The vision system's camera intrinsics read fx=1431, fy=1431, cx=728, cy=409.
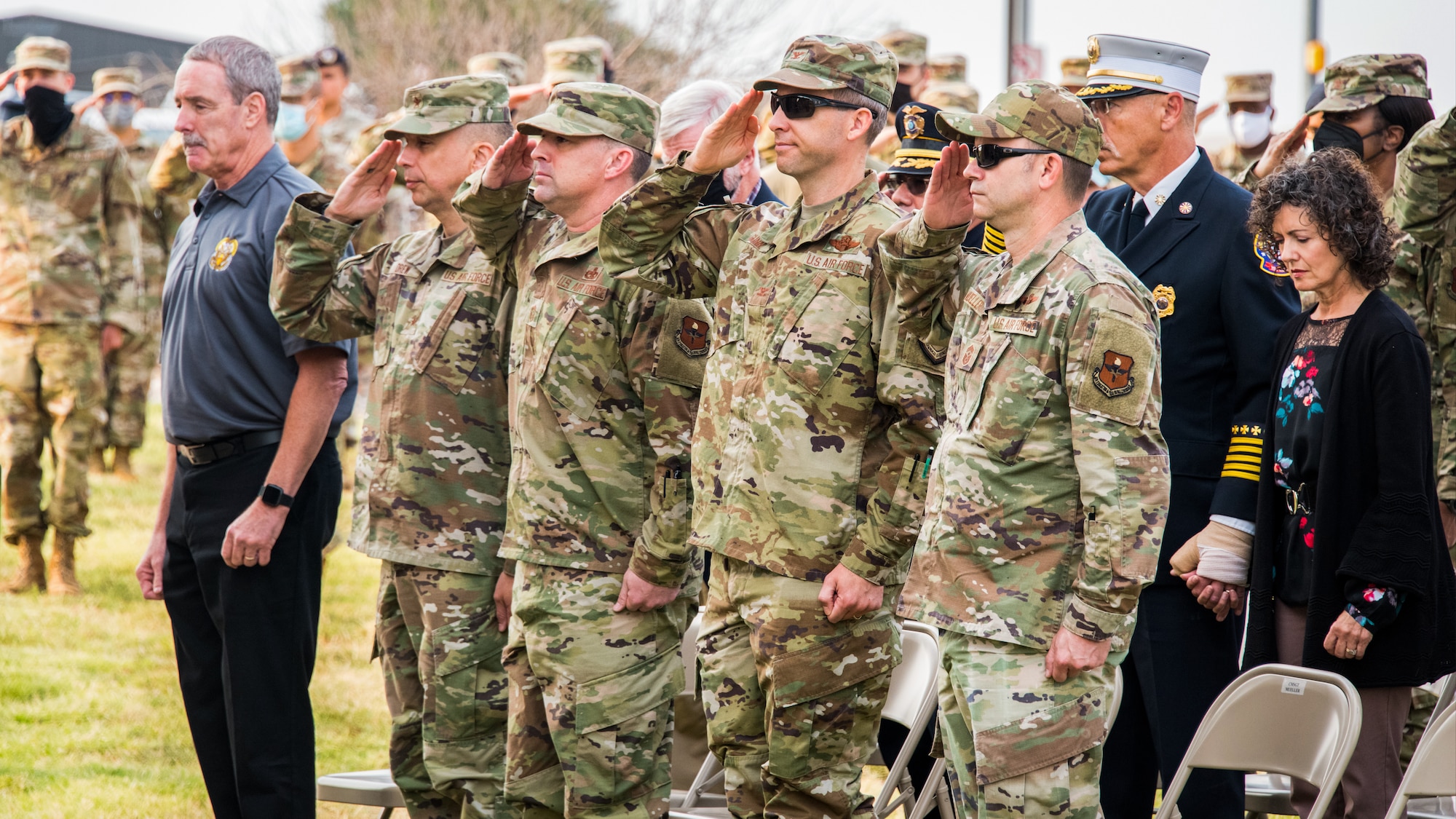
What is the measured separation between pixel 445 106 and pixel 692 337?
1.16 meters

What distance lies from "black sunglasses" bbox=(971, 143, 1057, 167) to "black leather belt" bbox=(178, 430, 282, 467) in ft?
7.48

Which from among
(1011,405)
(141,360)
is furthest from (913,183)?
(141,360)

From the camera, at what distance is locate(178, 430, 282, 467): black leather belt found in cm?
426


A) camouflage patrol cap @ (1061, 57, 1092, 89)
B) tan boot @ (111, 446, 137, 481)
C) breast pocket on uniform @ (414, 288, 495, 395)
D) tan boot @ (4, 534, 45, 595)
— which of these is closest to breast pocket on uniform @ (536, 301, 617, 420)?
breast pocket on uniform @ (414, 288, 495, 395)

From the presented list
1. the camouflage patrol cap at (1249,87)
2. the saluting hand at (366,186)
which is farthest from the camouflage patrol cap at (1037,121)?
the camouflage patrol cap at (1249,87)

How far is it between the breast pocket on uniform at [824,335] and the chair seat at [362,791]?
1963 mm

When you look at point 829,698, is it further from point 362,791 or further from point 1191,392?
point 362,791

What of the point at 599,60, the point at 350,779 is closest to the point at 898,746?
the point at 350,779

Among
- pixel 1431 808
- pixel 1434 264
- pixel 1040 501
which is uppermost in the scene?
pixel 1434 264

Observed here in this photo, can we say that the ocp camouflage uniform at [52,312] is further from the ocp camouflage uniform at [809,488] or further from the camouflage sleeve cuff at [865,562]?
the camouflage sleeve cuff at [865,562]

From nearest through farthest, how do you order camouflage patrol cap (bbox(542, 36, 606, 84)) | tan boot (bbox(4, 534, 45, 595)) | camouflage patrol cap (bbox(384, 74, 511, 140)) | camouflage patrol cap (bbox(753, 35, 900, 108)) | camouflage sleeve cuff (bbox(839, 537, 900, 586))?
1. camouflage sleeve cuff (bbox(839, 537, 900, 586))
2. camouflage patrol cap (bbox(753, 35, 900, 108))
3. camouflage patrol cap (bbox(384, 74, 511, 140))
4. camouflage patrol cap (bbox(542, 36, 606, 84))
5. tan boot (bbox(4, 534, 45, 595))

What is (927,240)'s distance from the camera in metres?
3.21

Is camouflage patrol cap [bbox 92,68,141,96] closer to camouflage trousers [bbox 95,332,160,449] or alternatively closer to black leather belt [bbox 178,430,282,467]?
camouflage trousers [bbox 95,332,160,449]

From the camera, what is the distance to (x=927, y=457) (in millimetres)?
3396
